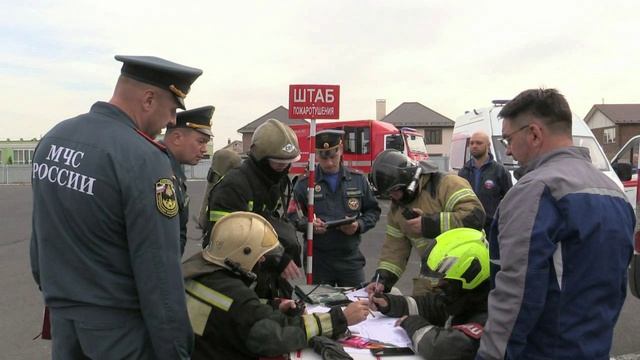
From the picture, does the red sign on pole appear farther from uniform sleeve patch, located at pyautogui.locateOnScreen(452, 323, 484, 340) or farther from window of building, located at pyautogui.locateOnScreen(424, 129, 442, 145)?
window of building, located at pyautogui.locateOnScreen(424, 129, 442, 145)

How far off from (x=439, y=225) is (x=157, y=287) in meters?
1.74

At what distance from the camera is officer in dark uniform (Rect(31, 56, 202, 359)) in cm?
171

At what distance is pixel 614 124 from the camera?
42375 millimetres

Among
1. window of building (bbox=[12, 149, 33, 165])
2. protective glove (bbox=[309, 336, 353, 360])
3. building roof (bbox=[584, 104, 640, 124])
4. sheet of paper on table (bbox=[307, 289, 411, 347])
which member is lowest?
sheet of paper on table (bbox=[307, 289, 411, 347])

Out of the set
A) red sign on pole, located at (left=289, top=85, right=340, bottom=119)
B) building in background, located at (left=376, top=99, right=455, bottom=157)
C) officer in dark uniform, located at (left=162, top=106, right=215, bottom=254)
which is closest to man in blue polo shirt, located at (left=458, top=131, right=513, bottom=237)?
red sign on pole, located at (left=289, top=85, right=340, bottom=119)

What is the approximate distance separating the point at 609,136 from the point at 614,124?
1205 mm

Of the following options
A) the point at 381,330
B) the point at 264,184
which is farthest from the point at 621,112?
the point at 381,330

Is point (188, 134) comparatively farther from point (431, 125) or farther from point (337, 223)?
point (431, 125)

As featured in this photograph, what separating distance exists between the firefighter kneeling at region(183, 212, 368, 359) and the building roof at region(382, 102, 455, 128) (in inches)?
1821

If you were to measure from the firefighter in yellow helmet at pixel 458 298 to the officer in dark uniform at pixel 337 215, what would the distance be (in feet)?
5.95

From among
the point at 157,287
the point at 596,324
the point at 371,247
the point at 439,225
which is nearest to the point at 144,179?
the point at 157,287

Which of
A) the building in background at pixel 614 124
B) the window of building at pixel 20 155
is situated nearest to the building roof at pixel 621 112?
the building in background at pixel 614 124

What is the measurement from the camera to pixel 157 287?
1723mm

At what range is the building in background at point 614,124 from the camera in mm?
41531
